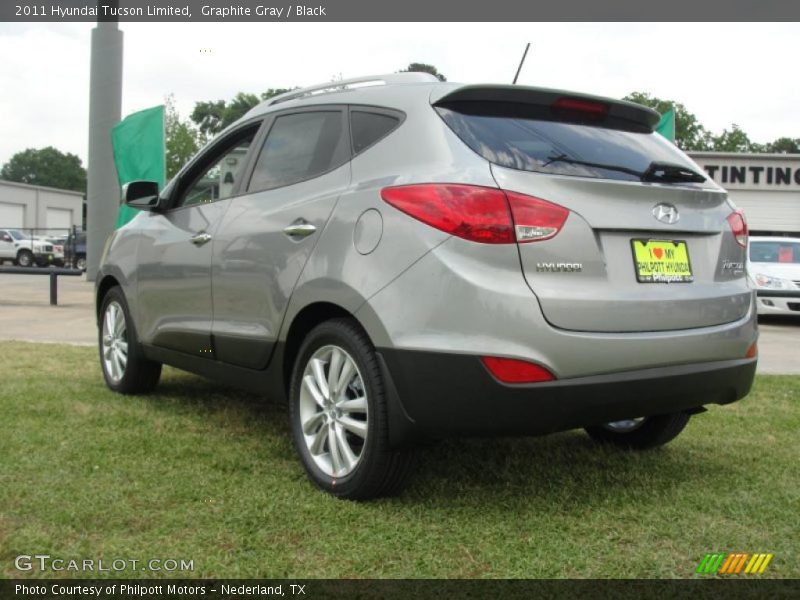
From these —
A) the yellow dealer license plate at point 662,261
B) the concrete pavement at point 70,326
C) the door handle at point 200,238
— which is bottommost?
A: the concrete pavement at point 70,326

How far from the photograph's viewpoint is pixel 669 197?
11.1 ft

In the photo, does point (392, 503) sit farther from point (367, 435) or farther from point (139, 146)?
point (139, 146)

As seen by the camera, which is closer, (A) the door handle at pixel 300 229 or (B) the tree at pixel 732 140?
(A) the door handle at pixel 300 229

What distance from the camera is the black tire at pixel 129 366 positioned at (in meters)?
5.35

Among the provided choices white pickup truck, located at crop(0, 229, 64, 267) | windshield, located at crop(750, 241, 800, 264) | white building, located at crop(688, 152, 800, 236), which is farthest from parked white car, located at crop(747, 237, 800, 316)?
white pickup truck, located at crop(0, 229, 64, 267)

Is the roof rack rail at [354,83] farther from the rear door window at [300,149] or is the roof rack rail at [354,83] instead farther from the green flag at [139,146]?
the green flag at [139,146]

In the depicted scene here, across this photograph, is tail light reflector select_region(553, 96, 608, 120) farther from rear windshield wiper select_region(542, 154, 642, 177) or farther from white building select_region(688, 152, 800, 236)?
white building select_region(688, 152, 800, 236)

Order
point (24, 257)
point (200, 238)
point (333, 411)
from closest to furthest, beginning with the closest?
point (333, 411) → point (200, 238) → point (24, 257)

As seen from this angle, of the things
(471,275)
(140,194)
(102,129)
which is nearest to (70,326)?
(140,194)

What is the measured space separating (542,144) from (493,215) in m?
0.47

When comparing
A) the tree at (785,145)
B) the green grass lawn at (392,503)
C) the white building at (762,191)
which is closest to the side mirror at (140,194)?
the green grass lawn at (392,503)

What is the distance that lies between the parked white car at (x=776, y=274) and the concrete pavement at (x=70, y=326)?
0.33m

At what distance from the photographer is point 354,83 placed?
157 inches

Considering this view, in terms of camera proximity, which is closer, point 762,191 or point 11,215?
point 762,191
